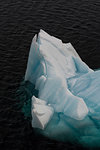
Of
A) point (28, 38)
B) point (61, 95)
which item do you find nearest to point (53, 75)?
point (61, 95)

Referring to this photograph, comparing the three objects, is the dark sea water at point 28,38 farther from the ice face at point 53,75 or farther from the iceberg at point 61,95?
the ice face at point 53,75

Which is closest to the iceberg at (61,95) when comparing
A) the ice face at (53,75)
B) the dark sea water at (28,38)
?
the ice face at (53,75)

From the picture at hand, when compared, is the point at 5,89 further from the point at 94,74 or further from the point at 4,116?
the point at 94,74

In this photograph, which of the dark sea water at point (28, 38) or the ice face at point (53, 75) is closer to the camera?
the ice face at point (53, 75)

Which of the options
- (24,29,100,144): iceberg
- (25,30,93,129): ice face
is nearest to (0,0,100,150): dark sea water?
(24,29,100,144): iceberg

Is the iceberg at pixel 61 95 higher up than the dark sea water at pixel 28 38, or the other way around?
the iceberg at pixel 61 95

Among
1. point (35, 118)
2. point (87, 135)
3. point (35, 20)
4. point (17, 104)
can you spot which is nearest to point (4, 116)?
point (17, 104)

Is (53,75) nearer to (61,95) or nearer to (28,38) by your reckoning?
(61,95)
